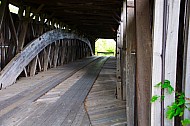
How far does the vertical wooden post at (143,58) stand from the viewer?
64.5 inches

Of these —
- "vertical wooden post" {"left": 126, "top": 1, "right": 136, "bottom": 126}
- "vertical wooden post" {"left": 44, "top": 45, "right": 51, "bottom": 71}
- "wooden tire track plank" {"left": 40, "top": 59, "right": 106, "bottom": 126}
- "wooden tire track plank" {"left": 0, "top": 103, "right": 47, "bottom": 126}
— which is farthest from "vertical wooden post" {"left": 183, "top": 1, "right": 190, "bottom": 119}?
"vertical wooden post" {"left": 44, "top": 45, "right": 51, "bottom": 71}

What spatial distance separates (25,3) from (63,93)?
3163 millimetres

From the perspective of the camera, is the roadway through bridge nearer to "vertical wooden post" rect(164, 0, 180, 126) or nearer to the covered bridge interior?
the covered bridge interior

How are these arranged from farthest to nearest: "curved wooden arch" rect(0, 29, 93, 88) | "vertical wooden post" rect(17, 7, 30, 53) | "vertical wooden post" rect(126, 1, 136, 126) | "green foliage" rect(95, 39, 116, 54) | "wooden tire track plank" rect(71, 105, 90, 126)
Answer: "green foliage" rect(95, 39, 116, 54) < "vertical wooden post" rect(17, 7, 30, 53) < "curved wooden arch" rect(0, 29, 93, 88) < "wooden tire track plank" rect(71, 105, 90, 126) < "vertical wooden post" rect(126, 1, 136, 126)

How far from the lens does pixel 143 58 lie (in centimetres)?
167

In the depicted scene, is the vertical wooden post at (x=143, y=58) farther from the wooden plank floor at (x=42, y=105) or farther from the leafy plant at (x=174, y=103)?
the wooden plank floor at (x=42, y=105)

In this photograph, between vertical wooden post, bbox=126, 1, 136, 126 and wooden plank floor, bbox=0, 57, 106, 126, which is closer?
vertical wooden post, bbox=126, 1, 136, 126

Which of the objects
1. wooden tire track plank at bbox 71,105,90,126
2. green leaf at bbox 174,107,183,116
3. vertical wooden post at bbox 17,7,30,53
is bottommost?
wooden tire track plank at bbox 71,105,90,126

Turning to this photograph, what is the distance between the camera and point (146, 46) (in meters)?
1.66

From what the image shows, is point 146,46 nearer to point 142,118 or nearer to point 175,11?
point 175,11

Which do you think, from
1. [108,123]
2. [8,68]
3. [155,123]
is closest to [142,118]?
[155,123]

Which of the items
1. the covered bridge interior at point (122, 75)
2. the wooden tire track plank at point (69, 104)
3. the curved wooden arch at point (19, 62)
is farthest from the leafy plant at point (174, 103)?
the curved wooden arch at point (19, 62)

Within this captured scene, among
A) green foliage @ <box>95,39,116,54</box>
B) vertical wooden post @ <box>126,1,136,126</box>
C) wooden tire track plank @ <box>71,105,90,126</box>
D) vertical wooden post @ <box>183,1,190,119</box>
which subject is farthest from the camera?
green foliage @ <box>95,39,116,54</box>

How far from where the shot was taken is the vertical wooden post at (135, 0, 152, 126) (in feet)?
5.38
